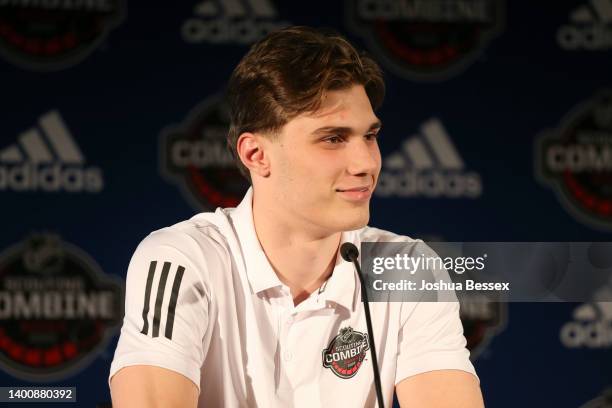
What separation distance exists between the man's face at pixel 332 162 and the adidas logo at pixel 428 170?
1.14m

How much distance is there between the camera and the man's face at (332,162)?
1.49 meters

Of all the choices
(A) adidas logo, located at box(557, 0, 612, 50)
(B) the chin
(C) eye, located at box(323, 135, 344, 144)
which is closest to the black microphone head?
(B) the chin

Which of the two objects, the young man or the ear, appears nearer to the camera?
the young man

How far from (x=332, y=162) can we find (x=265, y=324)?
320 millimetres

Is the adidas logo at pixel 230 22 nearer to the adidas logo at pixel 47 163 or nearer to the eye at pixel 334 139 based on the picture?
the adidas logo at pixel 47 163

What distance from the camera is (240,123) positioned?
5.36 feet

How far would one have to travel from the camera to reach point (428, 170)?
2.68 m

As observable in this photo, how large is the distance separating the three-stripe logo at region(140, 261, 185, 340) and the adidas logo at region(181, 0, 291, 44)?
4.34ft

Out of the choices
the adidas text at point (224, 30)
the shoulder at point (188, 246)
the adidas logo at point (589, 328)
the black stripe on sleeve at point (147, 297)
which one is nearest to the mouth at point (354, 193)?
the shoulder at point (188, 246)

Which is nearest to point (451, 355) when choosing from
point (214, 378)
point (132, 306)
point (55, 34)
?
point (214, 378)

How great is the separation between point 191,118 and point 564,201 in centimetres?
126

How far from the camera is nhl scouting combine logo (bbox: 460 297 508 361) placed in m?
2.69

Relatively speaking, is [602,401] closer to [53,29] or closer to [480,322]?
[480,322]

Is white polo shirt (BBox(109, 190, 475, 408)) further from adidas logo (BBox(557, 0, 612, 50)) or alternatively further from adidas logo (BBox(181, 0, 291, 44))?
adidas logo (BBox(557, 0, 612, 50))
